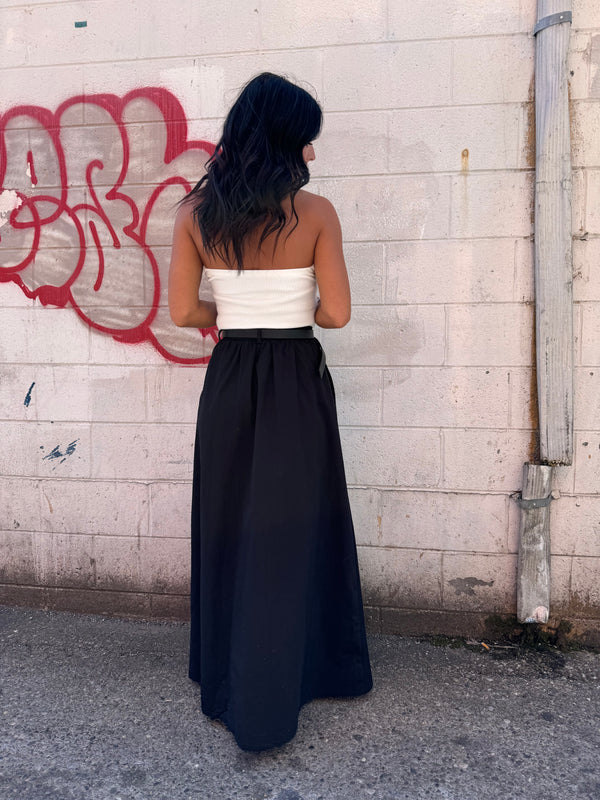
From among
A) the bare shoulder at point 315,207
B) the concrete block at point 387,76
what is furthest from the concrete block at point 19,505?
the concrete block at point 387,76

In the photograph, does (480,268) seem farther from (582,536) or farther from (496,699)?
(496,699)

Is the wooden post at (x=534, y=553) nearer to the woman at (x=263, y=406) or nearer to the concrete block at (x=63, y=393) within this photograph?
the woman at (x=263, y=406)

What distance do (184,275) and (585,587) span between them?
2.02m

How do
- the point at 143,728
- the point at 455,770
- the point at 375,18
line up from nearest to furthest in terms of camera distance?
1. the point at 455,770
2. the point at 143,728
3. the point at 375,18

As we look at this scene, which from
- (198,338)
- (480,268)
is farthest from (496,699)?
(198,338)

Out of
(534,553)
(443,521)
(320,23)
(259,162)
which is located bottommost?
(534,553)

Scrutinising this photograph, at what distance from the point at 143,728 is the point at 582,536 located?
182cm

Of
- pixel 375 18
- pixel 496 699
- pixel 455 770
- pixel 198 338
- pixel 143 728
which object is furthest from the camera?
pixel 198 338

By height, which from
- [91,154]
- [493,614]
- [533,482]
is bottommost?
[493,614]

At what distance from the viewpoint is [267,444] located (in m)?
1.96

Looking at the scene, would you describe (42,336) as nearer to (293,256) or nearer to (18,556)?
(18,556)

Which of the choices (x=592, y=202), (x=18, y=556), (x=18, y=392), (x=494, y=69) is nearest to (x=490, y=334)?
(x=592, y=202)

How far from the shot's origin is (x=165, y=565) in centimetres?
293

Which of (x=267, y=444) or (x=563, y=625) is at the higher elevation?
(x=267, y=444)
